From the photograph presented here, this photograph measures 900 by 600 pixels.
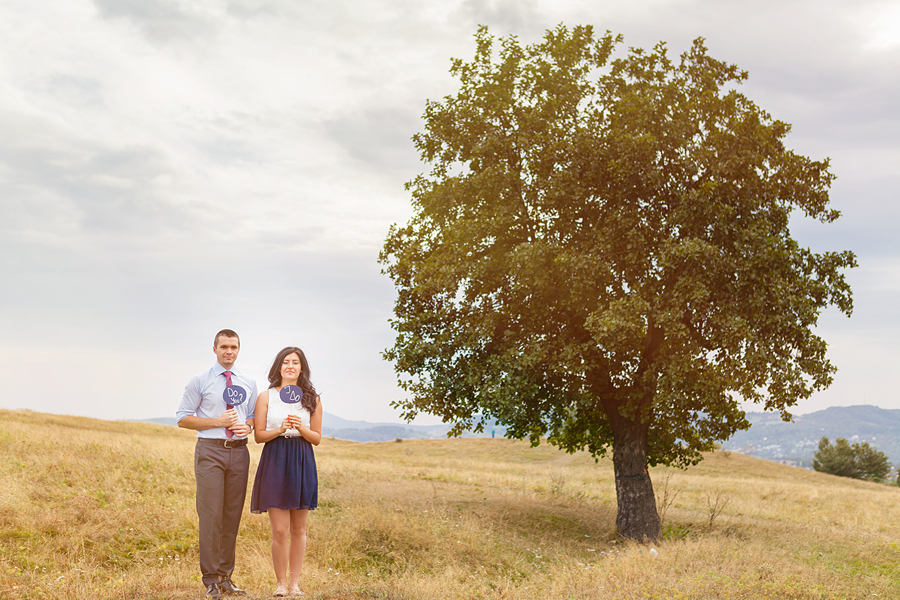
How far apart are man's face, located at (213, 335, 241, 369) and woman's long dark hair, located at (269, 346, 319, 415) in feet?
2.08

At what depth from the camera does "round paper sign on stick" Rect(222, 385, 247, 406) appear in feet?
24.7

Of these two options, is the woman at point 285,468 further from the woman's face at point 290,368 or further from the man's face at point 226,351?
the man's face at point 226,351

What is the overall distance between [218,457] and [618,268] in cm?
1063

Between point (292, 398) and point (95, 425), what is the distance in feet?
125

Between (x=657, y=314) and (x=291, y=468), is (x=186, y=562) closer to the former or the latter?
(x=291, y=468)

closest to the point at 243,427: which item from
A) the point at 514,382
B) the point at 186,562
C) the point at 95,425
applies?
the point at 186,562

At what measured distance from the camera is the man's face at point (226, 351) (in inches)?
304

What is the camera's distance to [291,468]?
7.25 meters

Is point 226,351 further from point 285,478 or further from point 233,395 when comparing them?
point 285,478

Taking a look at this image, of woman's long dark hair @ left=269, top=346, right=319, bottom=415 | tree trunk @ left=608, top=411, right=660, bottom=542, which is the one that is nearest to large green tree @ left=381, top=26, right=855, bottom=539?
tree trunk @ left=608, top=411, right=660, bottom=542

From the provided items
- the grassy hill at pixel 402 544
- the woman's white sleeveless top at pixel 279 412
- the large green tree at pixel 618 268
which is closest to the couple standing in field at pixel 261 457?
the woman's white sleeveless top at pixel 279 412

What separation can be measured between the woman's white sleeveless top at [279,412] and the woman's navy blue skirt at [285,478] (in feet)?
0.59

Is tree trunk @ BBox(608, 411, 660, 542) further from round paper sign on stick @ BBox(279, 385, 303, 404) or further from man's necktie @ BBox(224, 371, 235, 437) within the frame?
man's necktie @ BBox(224, 371, 235, 437)

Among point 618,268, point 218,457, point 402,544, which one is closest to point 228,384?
point 218,457
